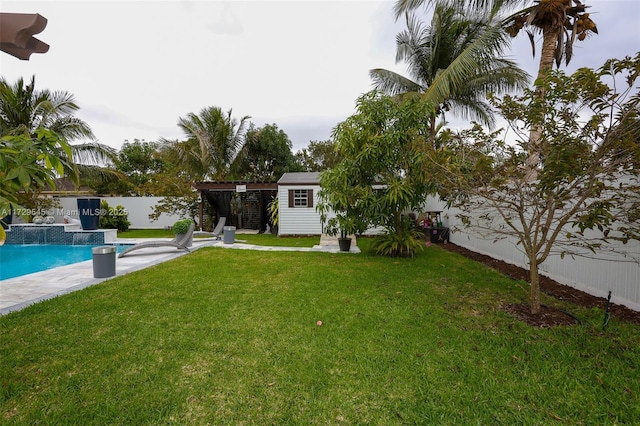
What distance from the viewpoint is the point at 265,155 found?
1967 centimetres

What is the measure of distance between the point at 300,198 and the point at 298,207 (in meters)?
0.40

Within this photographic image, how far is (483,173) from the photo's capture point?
146 inches

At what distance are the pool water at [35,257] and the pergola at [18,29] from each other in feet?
24.0

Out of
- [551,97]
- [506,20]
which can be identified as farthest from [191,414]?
[506,20]

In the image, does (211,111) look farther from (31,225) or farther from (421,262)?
(421,262)

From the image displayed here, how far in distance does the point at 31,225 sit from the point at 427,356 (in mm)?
15296

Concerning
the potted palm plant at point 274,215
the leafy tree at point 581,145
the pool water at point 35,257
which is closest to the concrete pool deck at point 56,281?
the pool water at point 35,257

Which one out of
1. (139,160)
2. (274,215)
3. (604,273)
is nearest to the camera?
(604,273)

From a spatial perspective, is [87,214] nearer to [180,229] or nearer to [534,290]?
[180,229]

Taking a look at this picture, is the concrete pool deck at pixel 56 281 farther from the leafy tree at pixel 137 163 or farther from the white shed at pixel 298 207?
the leafy tree at pixel 137 163

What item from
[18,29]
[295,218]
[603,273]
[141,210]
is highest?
[18,29]

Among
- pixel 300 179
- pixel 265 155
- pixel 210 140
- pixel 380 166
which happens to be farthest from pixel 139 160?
pixel 380 166

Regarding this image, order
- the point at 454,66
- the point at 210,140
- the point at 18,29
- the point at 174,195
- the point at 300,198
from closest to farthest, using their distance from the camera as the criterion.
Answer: the point at 18,29
the point at 454,66
the point at 300,198
the point at 174,195
the point at 210,140

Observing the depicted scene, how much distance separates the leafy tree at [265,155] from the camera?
18.6 metres
